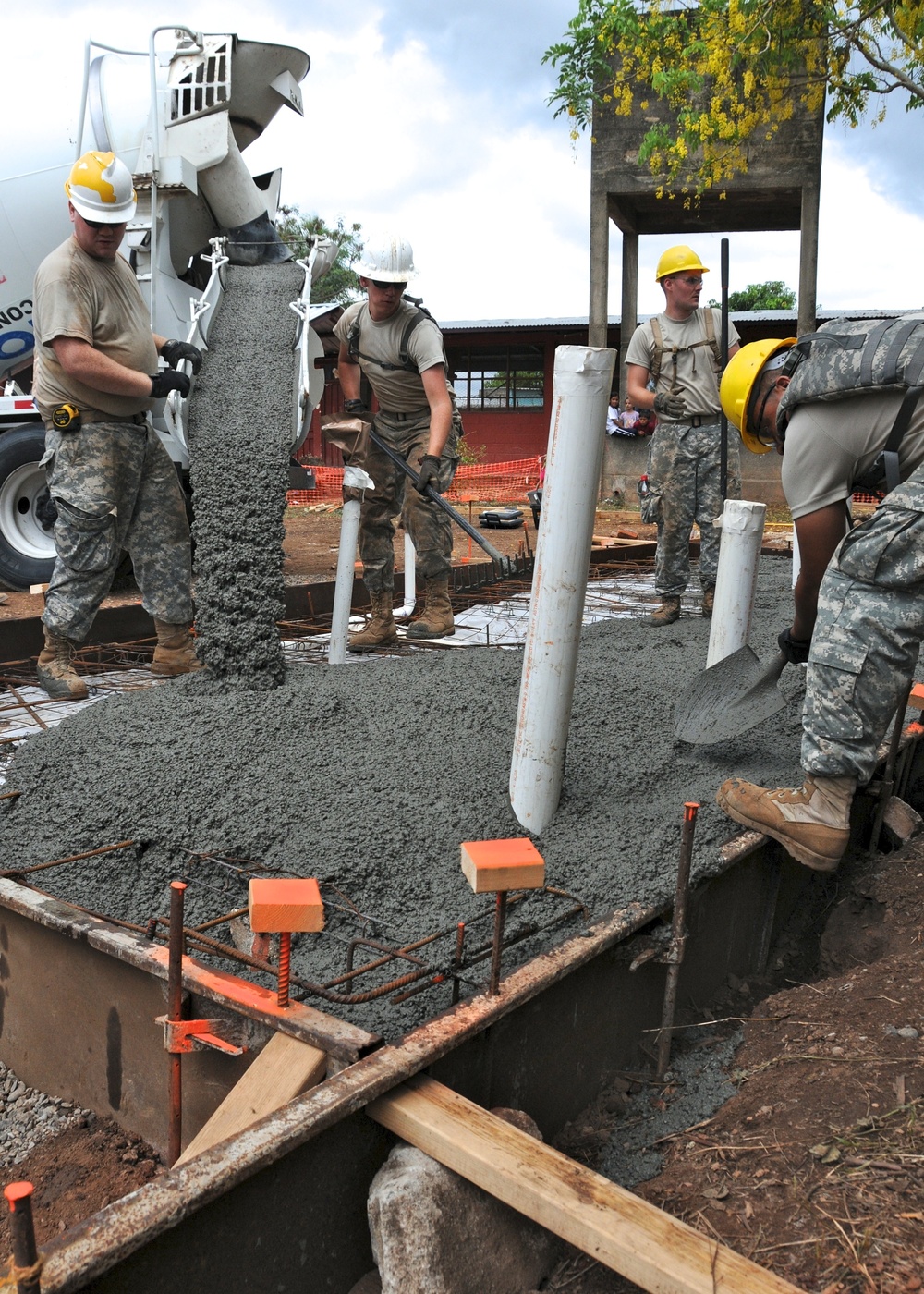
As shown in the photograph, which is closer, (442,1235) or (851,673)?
(442,1235)

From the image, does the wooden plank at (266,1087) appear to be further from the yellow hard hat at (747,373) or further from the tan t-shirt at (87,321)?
the tan t-shirt at (87,321)

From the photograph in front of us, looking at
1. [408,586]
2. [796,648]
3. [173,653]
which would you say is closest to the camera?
[796,648]

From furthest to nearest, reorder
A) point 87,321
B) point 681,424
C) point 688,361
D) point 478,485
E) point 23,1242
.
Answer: point 478,485, point 681,424, point 688,361, point 87,321, point 23,1242

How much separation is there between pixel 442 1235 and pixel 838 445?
1.84 meters

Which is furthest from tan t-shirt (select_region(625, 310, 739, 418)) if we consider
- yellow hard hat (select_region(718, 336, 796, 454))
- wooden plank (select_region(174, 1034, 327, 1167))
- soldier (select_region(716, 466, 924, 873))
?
wooden plank (select_region(174, 1034, 327, 1167))

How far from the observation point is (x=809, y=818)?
235 cm

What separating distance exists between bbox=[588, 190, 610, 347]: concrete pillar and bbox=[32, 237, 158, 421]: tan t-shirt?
29.8 ft

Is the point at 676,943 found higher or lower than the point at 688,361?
lower

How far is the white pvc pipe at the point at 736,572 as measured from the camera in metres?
3.18

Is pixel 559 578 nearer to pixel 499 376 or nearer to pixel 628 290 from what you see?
pixel 628 290

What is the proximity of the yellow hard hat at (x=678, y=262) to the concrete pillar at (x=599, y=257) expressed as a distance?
24.4 ft

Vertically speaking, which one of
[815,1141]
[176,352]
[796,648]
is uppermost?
[176,352]

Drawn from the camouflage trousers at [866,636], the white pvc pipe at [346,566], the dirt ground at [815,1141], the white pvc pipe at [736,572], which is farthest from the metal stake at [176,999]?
the white pvc pipe at [346,566]

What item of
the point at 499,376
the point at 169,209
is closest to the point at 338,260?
the point at 499,376
